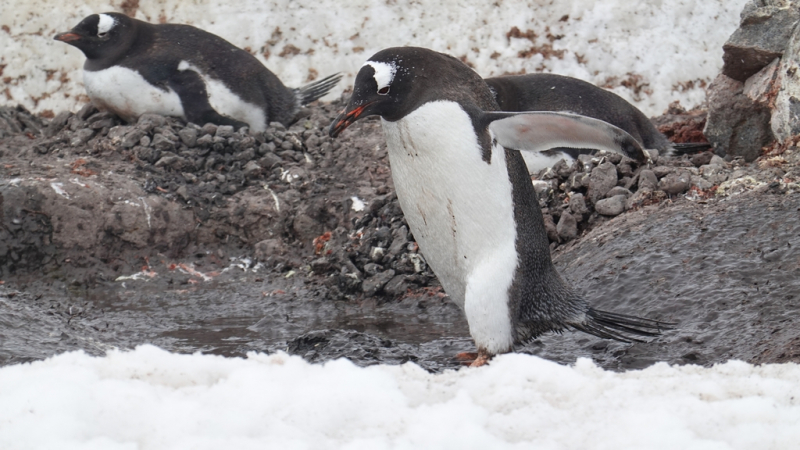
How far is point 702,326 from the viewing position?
3.31 m

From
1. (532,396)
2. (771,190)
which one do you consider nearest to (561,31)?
(771,190)

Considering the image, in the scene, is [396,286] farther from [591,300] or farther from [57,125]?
[57,125]

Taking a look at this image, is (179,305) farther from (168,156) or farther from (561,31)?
(561,31)

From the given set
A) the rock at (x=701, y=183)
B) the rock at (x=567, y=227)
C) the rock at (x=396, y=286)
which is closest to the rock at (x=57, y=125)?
the rock at (x=396, y=286)

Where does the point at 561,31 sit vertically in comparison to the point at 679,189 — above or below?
above

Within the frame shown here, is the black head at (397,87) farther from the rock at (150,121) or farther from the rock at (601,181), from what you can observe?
the rock at (150,121)

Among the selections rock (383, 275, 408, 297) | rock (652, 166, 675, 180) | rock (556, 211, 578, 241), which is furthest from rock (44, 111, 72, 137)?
rock (652, 166, 675, 180)

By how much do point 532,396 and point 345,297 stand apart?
9.59 ft

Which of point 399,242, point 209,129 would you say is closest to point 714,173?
point 399,242

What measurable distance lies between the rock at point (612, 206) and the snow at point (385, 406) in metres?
2.58

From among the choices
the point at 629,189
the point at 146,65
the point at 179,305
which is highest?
the point at 146,65

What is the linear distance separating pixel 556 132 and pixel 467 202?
0.43 m

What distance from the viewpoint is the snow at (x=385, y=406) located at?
1.81 meters

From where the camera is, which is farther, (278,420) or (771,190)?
(771,190)
